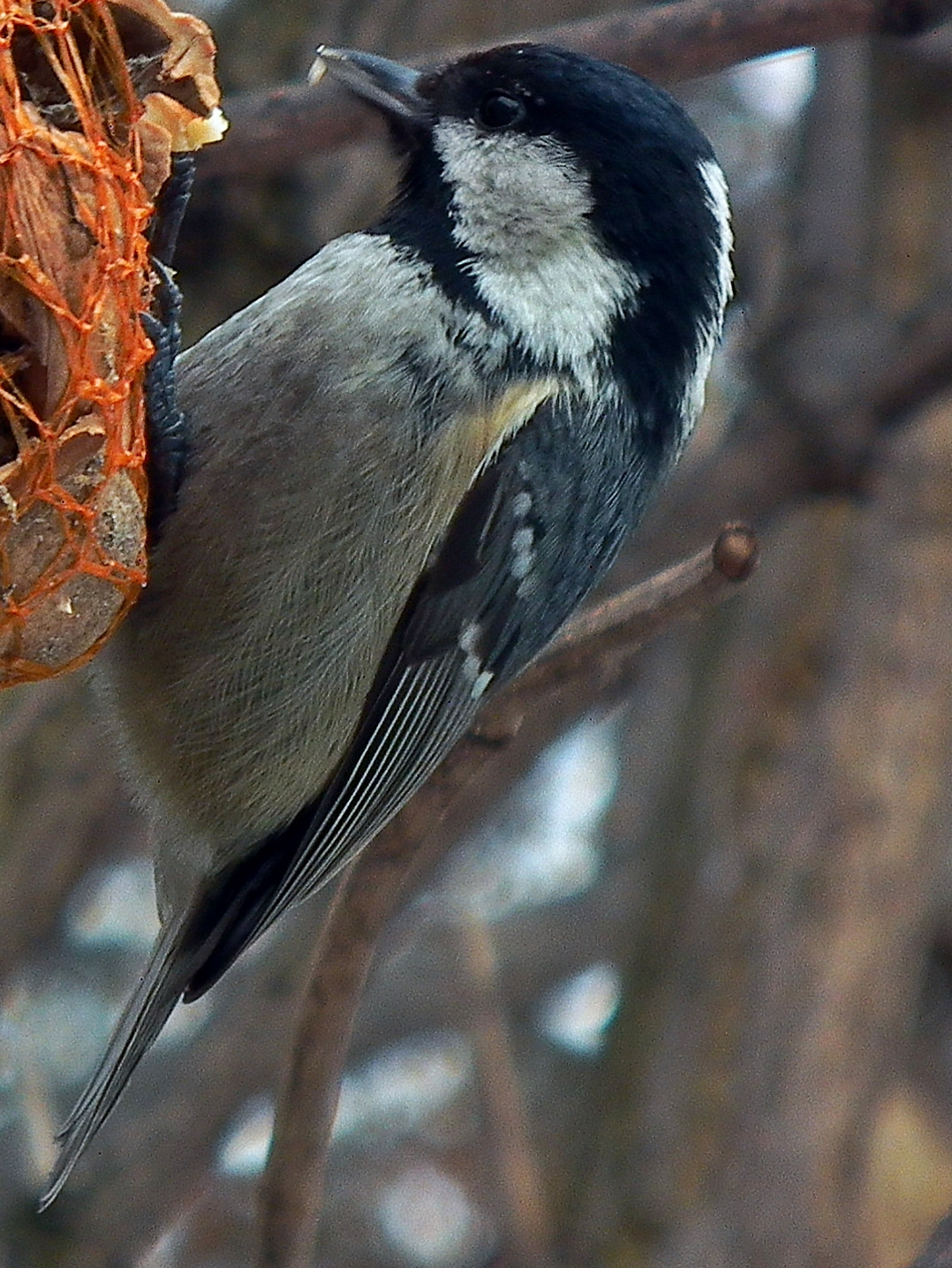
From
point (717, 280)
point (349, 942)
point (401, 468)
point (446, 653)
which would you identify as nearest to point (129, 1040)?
point (349, 942)

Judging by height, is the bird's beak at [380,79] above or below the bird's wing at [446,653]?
above

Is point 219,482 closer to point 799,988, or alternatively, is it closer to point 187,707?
point 187,707

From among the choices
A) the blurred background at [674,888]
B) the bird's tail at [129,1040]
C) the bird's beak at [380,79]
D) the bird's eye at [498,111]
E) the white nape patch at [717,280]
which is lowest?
the blurred background at [674,888]

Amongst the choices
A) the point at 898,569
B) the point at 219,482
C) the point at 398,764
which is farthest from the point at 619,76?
the point at 898,569

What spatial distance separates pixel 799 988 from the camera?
2.56 metres

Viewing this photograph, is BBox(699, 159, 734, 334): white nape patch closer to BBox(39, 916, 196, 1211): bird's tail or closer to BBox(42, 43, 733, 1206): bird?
BBox(42, 43, 733, 1206): bird

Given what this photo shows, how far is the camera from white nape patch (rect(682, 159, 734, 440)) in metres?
1.87

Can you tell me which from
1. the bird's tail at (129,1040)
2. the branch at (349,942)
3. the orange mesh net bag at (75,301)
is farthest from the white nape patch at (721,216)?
the bird's tail at (129,1040)

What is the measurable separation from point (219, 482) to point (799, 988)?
1.25 m

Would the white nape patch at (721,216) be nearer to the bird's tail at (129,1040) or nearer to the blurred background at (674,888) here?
the blurred background at (674,888)

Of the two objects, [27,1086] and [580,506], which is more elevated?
[580,506]

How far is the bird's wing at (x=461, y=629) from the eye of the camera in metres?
1.81

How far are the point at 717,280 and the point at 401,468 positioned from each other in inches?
15.8

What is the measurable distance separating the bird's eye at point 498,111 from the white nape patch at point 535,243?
0.04 feet
